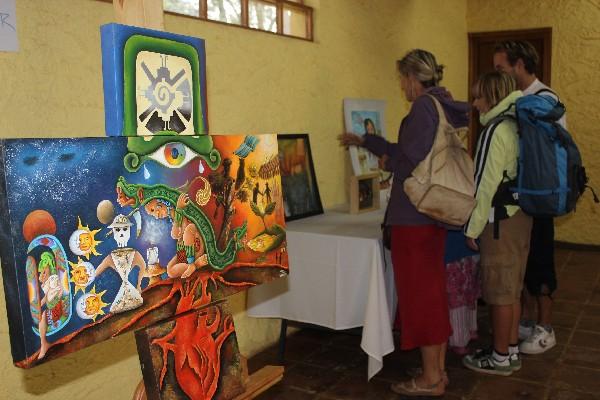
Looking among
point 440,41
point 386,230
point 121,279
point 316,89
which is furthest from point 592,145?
point 121,279

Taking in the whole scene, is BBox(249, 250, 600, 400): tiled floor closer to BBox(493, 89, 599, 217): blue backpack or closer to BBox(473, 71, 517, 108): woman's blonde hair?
BBox(493, 89, 599, 217): blue backpack

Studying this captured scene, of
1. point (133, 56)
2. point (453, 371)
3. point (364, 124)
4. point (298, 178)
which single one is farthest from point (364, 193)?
point (133, 56)

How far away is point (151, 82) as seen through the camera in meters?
1.55

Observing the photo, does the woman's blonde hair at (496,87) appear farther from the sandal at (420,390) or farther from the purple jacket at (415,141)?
the sandal at (420,390)

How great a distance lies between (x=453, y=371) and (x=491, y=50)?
152 inches

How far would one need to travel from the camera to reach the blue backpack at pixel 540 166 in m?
2.63

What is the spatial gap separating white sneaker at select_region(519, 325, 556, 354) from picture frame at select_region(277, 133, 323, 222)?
128cm

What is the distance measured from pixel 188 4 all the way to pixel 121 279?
5.62ft

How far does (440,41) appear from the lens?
5.25 metres

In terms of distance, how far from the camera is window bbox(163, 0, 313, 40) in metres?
2.74

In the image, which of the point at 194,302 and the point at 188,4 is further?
the point at 188,4

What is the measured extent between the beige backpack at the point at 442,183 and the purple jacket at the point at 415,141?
31 millimetres

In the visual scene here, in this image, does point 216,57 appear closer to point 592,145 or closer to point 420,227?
point 420,227

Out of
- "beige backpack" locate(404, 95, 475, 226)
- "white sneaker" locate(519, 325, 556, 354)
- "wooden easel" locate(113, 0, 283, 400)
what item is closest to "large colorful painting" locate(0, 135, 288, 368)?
"wooden easel" locate(113, 0, 283, 400)
